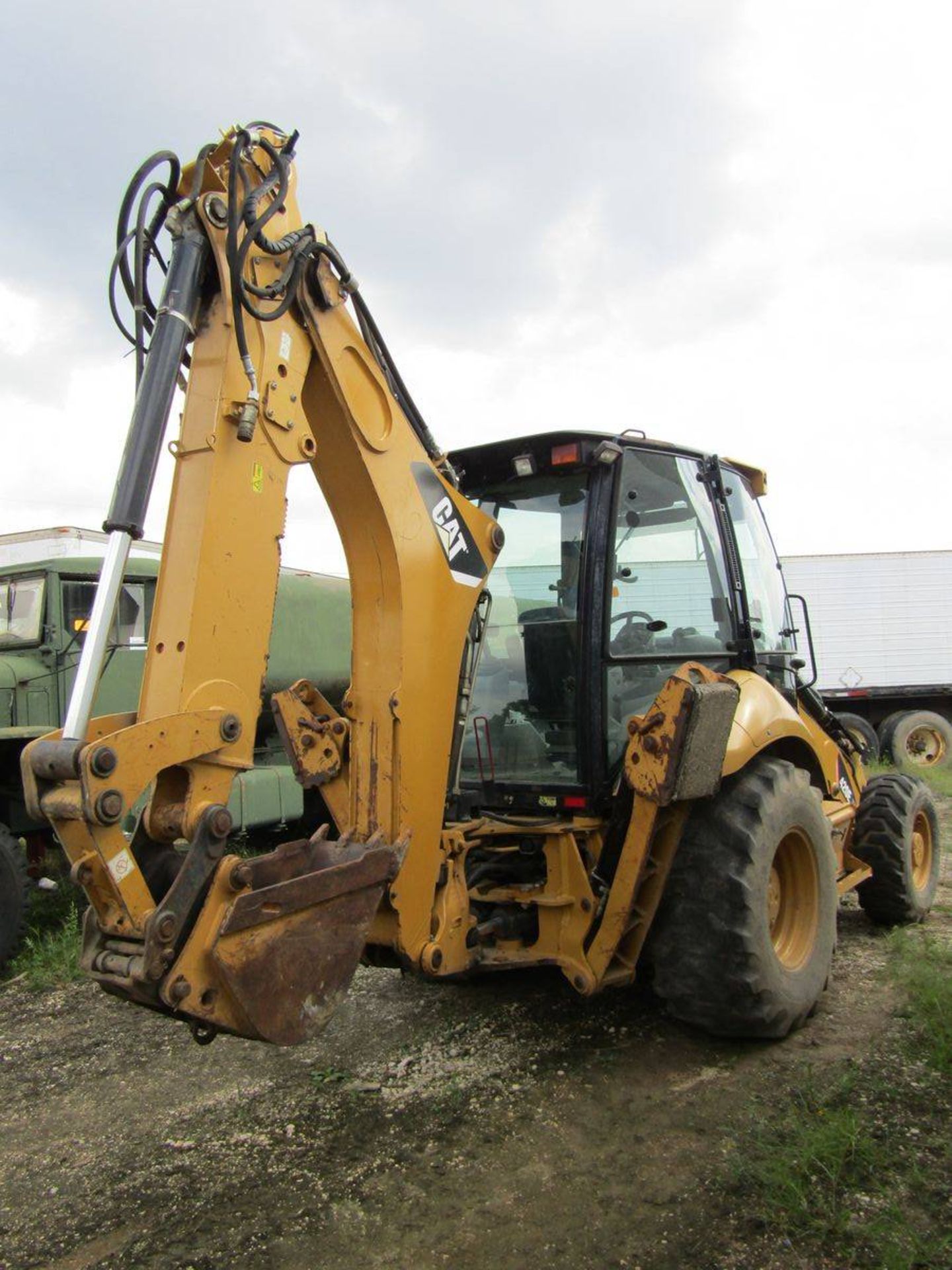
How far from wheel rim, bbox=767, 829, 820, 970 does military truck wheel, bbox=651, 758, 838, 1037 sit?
0.43 feet

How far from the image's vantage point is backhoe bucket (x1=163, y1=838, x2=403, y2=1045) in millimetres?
2482

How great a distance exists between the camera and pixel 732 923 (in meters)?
3.56

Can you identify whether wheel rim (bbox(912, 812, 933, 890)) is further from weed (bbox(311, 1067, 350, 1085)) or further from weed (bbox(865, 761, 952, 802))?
weed (bbox(865, 761, 952, 802))

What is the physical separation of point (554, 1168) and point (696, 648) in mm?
2111

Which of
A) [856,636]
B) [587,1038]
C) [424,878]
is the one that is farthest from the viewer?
[856,636]

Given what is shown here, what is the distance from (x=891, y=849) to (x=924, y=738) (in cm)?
1000

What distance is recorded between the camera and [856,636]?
14.8 metres

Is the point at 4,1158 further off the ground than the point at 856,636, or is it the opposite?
the point at 856,636

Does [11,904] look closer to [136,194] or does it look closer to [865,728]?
[136,194]

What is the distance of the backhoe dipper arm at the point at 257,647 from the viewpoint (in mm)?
2463

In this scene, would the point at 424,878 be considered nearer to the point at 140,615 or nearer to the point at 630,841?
the point at 630,841

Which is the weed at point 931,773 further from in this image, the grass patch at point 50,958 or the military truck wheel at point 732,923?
the grass patch at point 50,958

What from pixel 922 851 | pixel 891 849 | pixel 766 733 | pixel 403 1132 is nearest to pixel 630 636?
pixel 766 733

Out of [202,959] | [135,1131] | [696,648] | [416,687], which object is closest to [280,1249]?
[202,959]
